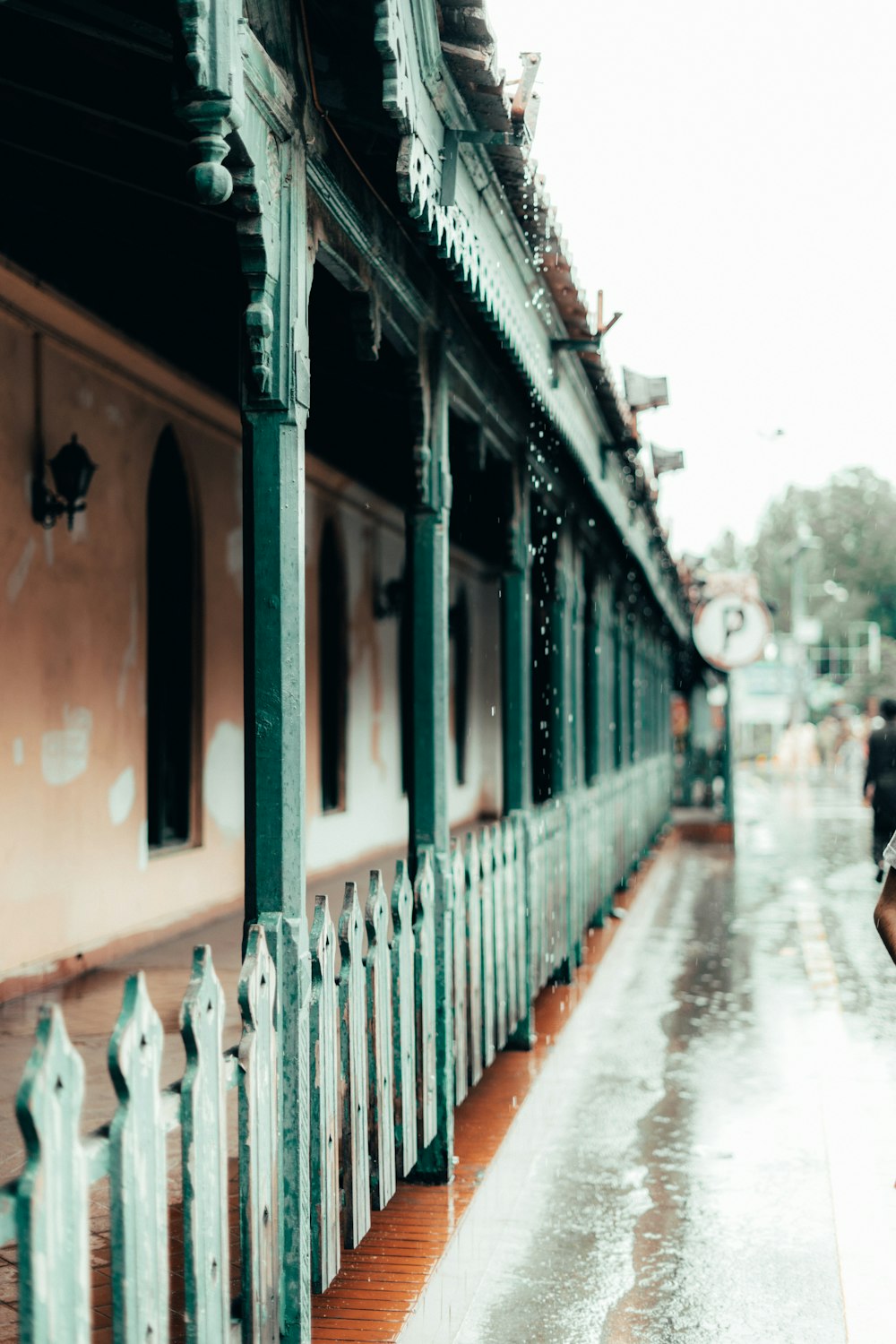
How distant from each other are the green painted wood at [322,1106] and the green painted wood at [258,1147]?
0.33 m

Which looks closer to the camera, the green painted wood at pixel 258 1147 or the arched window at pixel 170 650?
the green painted wood at pixel 258 1147

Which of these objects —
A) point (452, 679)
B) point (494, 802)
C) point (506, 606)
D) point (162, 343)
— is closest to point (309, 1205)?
point (506, 606)

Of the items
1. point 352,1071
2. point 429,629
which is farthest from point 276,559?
point 429,629

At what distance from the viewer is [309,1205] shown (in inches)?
138

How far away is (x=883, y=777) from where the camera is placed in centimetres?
1238

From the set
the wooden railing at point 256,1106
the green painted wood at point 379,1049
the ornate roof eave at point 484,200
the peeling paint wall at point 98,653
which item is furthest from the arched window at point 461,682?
the green painted wood at point 379,1049

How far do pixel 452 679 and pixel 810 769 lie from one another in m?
31.3

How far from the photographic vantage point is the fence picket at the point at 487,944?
5934mm

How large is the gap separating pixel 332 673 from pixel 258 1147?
10141 millimetres

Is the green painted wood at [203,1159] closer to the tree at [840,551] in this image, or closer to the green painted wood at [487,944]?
the green painted wood at [487,944]

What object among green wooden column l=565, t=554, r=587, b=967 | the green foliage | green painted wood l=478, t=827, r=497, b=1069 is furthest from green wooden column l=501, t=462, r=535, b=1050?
the green foliage

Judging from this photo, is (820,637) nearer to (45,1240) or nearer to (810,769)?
(810,769)

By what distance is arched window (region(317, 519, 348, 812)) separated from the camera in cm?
1293

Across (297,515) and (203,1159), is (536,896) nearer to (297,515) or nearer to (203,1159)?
Result: (297,515)
